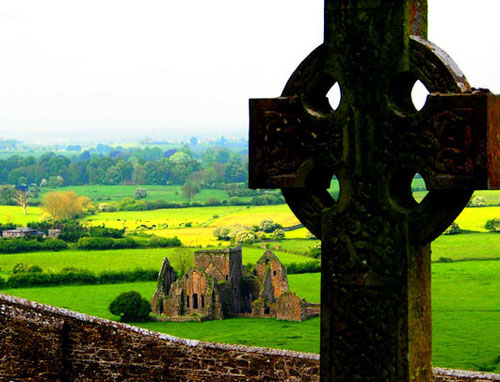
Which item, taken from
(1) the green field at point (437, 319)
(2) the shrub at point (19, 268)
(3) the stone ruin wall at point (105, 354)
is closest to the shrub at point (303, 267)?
(1) the green field at point (437, 319)

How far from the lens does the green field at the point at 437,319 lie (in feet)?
245

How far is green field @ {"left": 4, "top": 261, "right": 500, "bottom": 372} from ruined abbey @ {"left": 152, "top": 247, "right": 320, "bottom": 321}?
147cm

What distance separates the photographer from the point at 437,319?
9088cm

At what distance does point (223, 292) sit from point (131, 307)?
31.7 feet

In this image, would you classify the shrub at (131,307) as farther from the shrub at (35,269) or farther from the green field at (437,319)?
the shrub at (35,269)

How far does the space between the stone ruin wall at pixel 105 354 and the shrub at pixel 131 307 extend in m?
72.9

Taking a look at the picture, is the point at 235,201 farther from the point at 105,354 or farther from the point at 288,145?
the point at 288,145

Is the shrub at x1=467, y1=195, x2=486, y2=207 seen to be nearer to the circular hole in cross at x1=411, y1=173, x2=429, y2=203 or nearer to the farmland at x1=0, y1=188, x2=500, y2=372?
the farmland at x1=0, y1=188, x2=500, y2=372

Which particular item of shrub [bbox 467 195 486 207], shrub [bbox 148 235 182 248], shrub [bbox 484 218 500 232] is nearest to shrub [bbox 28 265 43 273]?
shrub [bbox 148 235 182 248]

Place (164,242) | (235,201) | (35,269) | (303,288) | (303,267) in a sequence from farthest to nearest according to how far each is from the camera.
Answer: (235,201) < (164,242) < (35,269) < (303,267) < (303,288)

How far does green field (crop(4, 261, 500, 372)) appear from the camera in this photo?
245 ft

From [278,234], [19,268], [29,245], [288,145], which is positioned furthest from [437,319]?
[288,145]

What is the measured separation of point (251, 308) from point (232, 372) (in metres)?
78.9

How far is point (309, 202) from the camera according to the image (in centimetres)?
596
